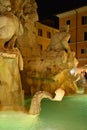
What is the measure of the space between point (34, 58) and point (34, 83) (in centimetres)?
112

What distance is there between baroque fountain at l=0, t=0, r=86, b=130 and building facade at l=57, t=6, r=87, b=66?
16.4 meters

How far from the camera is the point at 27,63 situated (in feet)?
41.9

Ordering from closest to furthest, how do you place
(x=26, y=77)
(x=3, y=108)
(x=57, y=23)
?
(x=3, y=108)
(x=26, y=77)
(x=57, y=23)

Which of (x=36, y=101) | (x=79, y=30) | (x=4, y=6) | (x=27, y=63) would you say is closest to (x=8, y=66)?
(x=36, y=101)

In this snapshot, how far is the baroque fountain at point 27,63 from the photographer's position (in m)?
7.85

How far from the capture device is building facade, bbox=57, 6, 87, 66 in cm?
3040

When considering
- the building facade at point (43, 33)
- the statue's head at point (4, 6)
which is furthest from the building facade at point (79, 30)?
the statue's head at point (4, 6)

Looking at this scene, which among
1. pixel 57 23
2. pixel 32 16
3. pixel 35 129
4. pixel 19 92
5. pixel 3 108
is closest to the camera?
pixel 35 129

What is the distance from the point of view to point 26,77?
12.6 meters

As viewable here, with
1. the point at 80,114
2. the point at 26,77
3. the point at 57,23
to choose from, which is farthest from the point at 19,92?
the point at 57,23

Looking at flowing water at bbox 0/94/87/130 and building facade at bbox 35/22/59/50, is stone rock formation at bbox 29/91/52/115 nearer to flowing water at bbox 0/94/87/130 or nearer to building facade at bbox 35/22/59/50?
flowing water at bbox 0/94/87/130

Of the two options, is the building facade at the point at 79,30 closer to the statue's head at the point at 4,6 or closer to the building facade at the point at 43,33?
the building facade at the point at 43,33

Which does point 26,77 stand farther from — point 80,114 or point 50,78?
point 80,114

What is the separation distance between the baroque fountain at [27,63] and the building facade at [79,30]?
16416mm
